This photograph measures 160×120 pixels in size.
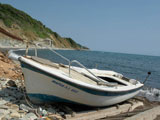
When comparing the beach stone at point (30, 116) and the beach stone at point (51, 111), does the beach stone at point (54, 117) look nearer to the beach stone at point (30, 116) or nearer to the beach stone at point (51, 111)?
the beach stone at point (51, 111)

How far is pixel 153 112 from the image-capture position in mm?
5309

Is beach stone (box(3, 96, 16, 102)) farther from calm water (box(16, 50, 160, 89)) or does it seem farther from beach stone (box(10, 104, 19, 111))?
calm water (box(16, 50, 160, 89))

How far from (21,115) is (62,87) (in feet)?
4.70

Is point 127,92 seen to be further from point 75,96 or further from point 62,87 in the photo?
point 62,87

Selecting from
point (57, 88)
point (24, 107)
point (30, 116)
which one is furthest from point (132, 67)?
point (30, 116)

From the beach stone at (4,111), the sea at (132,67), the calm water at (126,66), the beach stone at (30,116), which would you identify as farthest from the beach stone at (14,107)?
the calm water at (126,66)

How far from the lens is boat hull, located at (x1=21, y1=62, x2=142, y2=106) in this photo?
16.0 feet

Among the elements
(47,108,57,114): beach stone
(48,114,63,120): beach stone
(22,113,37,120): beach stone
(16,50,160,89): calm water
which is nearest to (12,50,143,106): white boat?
(47,108,57,114): beach stone

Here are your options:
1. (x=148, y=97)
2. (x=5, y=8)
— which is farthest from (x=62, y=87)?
(x=5, y=8)

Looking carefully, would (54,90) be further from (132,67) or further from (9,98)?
(132,67)

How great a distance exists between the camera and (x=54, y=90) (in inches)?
197

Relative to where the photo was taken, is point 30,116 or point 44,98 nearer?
point 30,116

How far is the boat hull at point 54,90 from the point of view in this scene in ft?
16.0

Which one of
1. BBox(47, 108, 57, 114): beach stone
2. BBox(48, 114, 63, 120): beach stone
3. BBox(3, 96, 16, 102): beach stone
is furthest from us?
Result: BBox(3, 96, 16, 102): beach stone
